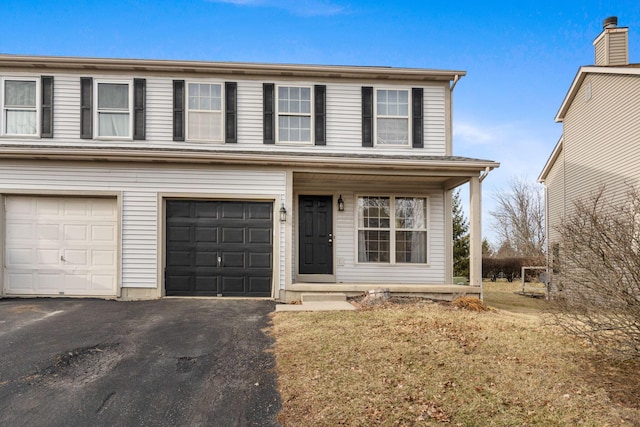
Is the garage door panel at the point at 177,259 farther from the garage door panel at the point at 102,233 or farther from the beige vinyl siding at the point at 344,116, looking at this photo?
the beige vinyl siding at the point at 344,116

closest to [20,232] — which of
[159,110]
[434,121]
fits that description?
[159,110]

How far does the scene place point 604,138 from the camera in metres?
12.8

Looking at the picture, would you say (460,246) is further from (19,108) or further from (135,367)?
(19,108)

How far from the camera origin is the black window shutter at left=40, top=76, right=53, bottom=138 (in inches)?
391

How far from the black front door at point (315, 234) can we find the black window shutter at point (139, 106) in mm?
4313

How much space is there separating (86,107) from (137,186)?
2916mm

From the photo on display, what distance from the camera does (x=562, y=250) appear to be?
16.5 feet

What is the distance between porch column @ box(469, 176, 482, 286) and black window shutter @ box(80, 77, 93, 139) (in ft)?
30.1

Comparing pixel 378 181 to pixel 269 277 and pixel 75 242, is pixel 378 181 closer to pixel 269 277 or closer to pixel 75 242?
pixel 269 277

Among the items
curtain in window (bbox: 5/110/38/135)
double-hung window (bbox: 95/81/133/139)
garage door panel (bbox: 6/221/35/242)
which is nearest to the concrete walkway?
garage door panel (bbox: 6/221/35/242)

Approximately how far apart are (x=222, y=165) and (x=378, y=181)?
399cm

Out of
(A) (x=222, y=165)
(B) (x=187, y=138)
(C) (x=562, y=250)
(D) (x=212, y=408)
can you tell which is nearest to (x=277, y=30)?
(B) (x=187, y=138)

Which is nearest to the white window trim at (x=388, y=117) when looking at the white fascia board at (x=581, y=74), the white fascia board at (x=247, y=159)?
the white fascia board at (x=247, y=159)

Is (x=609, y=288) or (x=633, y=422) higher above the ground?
(x=609, y=288)
